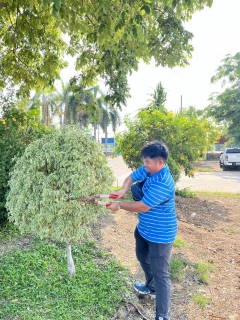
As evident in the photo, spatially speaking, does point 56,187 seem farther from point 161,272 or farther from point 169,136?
point 169,136

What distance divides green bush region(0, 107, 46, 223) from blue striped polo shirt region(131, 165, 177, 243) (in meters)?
2.27

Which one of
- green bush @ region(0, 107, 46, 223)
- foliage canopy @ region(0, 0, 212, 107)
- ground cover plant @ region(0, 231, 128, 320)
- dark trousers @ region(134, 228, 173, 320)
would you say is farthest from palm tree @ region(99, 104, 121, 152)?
dark trousers @ region(134, 228, 173, 320)

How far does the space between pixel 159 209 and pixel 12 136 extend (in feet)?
9.87

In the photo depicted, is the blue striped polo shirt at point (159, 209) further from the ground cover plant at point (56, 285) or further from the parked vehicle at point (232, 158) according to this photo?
the parked vehicle at point (232, 158)

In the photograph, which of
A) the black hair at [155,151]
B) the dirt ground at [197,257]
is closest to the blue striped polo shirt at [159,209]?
the black hair at [155,151]

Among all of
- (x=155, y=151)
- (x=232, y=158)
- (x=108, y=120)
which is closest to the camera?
(x=155, y=151)

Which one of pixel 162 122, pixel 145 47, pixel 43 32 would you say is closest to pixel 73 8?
pixel 145 47

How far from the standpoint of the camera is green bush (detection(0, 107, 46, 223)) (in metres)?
4.26

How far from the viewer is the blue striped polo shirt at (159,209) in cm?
258

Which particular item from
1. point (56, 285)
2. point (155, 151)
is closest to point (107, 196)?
point (155, 151)

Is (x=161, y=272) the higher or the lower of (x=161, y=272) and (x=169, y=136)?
the lower

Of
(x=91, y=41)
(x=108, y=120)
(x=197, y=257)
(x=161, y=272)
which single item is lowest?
(x=197, y=257)

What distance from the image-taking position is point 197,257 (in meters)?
4.60

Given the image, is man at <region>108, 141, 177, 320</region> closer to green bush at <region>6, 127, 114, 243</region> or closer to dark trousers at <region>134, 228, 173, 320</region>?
dark trousers at <region>134, 228, 173, 320</region>
